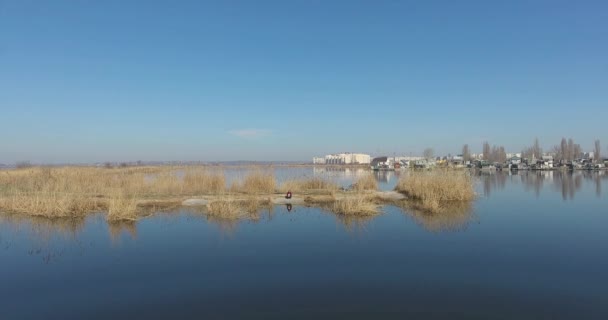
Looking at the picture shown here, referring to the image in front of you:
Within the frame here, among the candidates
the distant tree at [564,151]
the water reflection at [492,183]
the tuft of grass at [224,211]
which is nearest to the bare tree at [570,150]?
the distant tree at [564,151]

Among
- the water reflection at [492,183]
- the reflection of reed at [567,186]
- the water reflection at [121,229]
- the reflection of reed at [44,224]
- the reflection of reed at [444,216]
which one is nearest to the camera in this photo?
the water reflection at [121,229]

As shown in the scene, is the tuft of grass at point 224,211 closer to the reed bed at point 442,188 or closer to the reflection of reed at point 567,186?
the reed bed at point 442,188

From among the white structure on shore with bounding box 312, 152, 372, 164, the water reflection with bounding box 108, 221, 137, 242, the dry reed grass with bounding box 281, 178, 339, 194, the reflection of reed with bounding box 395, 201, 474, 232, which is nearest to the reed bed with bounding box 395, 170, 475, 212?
the reflection of reed with bounding box 395, 201, 474, 232

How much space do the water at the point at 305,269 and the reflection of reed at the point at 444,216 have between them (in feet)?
0.38

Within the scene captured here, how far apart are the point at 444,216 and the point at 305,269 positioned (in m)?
6.46

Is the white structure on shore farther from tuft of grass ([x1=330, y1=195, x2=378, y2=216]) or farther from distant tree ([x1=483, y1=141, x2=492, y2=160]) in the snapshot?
tuft of grass ([x1=330, y1=195, x2=378, y2=216])

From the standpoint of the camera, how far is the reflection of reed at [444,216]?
952cm

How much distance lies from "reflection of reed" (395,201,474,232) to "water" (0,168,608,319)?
12 centimetres

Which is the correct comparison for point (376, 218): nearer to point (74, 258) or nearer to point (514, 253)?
point (514, 253)

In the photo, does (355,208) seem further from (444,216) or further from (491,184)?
(491,184)

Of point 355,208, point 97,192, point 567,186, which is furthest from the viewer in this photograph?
point 567,186

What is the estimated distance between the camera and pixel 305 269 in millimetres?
6090

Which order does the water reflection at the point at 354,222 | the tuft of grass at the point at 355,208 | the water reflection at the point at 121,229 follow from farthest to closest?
the tuft of grass at the point at 355,208 < the water reflection at the point at 354,222 < the water reflection at the point at 121,229

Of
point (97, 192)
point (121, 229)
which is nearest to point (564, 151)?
point (97, 192)
